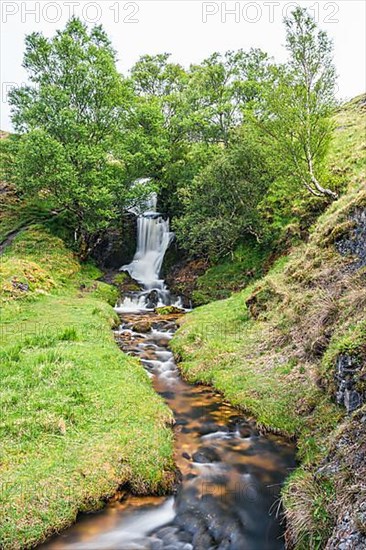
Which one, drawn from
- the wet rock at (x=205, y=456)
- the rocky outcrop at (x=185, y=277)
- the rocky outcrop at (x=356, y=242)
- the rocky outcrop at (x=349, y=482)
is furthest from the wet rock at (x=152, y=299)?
the rocky outcrop at (x=349, y=482)

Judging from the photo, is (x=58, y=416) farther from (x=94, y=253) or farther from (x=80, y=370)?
(x=94, y=253)

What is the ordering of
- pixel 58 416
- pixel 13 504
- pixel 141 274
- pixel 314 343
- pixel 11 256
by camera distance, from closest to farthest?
1. pixel 13 504
2. pixel 58 416
3. pixel 314 343
4. pixel 11 256
5. pixel 141 274

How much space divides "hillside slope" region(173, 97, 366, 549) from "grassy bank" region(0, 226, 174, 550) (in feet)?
8.22

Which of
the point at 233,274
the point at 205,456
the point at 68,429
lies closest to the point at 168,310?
the point at 233,274

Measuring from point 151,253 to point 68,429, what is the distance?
75.7ft

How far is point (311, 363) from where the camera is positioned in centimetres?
1069

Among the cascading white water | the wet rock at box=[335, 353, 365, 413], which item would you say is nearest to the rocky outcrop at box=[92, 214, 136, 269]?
the cascading white water

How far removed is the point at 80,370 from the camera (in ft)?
34.9

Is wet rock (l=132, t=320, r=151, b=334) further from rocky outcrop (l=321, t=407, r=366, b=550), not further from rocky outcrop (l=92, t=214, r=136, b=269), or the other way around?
rocky outcrop (l=92, t=214, r=136, b=269)

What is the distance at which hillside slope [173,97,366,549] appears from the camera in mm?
5953

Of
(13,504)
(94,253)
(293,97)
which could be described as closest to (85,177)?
(94,253)

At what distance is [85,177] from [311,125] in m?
14.5

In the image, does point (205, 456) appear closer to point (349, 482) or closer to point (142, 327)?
point (349, 482)

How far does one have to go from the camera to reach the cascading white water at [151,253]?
26028 millimetres
